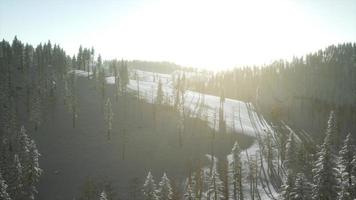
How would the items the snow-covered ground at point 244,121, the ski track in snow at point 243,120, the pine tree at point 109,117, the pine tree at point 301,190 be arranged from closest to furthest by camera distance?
Answer: the pine tree at point 301,190, the snow-covered ground at point 244,121, the ski track in snow at point 243,120, the pine tree at point 109,117

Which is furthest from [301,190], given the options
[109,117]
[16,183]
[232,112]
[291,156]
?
[232,112]

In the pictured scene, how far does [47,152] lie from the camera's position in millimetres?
95750

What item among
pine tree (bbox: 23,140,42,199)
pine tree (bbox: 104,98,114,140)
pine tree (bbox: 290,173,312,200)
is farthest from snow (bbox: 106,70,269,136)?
pine tree (bbox: 290,173,312,200)

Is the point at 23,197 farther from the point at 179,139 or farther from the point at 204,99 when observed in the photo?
the point at 204,99

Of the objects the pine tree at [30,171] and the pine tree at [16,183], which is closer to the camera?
the pine tree at [16,183]

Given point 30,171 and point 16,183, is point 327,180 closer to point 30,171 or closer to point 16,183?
point 30,171

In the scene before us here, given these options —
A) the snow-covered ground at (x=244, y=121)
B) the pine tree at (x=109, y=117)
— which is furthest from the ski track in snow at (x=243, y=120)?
the pine tree at (x=109, y=117)

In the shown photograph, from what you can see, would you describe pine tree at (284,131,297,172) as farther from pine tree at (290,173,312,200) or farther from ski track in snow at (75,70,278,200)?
pine tree at (290,173,312,200)

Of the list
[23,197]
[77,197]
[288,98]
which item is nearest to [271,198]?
[77,197]

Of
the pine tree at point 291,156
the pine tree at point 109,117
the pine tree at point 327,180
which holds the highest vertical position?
the pine tree at point 327,180

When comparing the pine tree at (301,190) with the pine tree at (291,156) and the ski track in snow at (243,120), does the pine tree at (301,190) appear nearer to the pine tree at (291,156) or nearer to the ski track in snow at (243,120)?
the ski track in snow at (243,120)

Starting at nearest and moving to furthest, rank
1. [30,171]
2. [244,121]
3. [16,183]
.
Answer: [16,183] < [30,171] < [244,121]

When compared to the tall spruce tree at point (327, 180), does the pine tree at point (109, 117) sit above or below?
below

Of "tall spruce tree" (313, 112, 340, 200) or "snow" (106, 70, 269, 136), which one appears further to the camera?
"snow" (106, 70, 269, 136)
